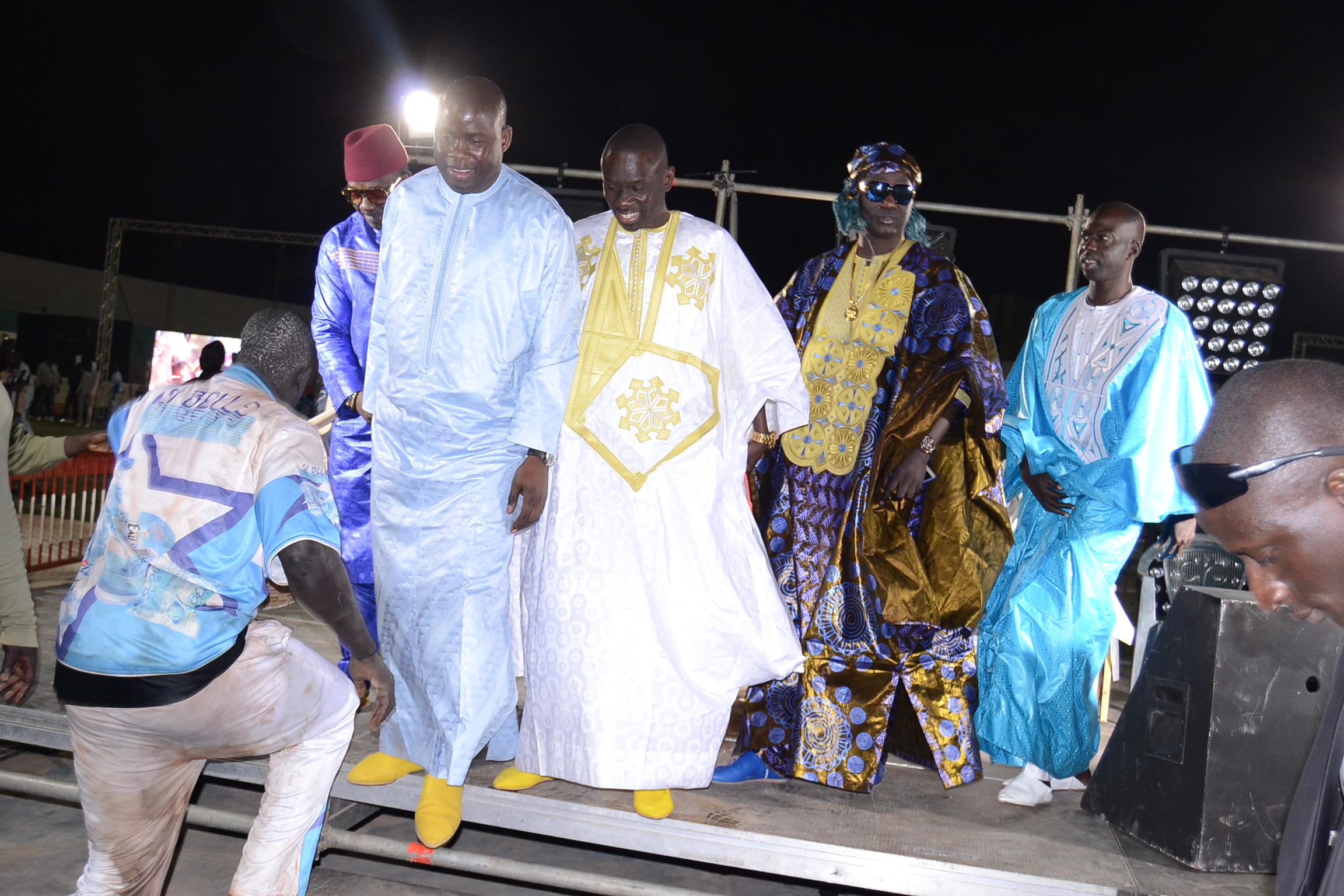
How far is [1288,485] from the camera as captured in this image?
1.14 m

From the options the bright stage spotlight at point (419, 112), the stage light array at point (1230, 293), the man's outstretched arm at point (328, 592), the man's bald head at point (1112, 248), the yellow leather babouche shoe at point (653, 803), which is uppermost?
the bright stage spotlight at point (419, 112)

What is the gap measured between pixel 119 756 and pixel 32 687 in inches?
66.0

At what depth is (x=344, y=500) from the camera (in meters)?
3.60

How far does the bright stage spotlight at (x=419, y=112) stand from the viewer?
17.8ft

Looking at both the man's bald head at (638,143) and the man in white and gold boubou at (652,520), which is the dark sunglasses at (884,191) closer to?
the man in white and gold boubou at (652,520)

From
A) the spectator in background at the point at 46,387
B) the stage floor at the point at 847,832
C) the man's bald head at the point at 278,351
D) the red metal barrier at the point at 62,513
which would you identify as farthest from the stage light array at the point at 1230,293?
the spectator in background at the point at 46,387

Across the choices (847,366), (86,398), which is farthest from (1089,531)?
(86,398)

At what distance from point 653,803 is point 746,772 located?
52cm

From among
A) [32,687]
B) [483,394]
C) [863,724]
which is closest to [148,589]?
[483,394]

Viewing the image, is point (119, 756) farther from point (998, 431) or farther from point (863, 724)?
point (998, 431)

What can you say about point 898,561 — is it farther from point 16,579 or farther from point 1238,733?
point 16,579

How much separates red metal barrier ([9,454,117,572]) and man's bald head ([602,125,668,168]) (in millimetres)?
4691

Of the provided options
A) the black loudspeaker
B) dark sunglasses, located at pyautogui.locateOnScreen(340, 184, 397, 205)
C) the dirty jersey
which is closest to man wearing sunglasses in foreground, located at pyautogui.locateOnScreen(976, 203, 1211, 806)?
the black loudspeaker

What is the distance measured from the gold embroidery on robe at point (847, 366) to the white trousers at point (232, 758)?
1682 millimetres
